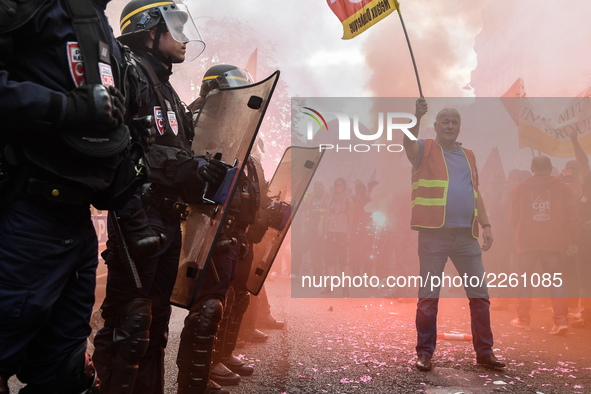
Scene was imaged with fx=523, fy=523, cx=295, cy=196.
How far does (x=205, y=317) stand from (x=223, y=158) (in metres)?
0.90

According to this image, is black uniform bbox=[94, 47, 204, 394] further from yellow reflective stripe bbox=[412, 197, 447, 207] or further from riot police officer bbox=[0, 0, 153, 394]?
yellow reflective stripe bbox=[412, 197, 447, 207]

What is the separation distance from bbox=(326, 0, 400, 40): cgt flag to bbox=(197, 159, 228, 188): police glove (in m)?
3.04

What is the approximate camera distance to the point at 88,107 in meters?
1.48

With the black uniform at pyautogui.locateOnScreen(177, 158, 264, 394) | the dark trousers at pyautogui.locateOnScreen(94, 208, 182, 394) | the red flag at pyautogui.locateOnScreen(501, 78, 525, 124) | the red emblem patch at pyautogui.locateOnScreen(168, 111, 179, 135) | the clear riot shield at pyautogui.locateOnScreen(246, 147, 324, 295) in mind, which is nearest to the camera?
the dark trousers at pyautogui.locateOnScreen(94, 208, 182, 394)

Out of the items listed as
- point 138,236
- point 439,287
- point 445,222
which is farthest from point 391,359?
point 138,236

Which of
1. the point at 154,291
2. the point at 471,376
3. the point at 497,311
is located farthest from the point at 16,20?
the point at 497,311

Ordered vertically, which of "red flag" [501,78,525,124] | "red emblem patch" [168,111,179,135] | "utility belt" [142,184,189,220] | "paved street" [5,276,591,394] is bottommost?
"paved street" [5,276,591,394]

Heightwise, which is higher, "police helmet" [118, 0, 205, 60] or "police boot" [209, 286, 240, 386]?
"police helmet" [118, 0, 205, 60]

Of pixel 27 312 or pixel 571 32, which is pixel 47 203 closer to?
pixel 27 312

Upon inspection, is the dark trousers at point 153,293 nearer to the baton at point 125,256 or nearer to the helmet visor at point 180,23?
the baton at point 125,256

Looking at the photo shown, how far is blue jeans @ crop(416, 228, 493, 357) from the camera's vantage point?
13.6 feet

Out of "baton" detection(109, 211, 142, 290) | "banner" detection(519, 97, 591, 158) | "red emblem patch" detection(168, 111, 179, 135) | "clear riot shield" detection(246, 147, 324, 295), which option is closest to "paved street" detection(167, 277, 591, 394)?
"clear riot shield" detection(246, 147, 324, 295)

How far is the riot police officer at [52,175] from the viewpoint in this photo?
1.43m

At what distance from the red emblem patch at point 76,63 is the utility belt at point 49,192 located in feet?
1.05
